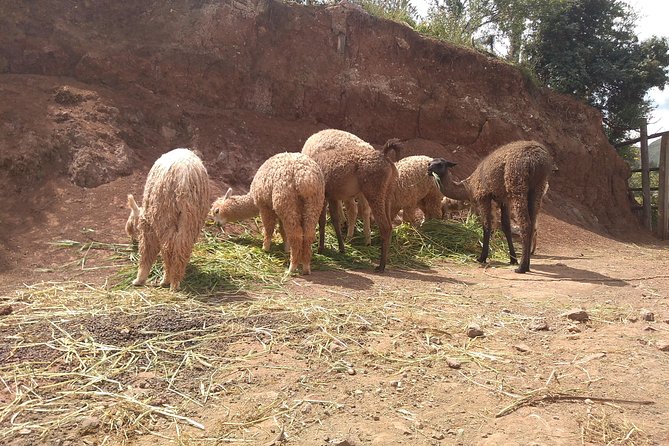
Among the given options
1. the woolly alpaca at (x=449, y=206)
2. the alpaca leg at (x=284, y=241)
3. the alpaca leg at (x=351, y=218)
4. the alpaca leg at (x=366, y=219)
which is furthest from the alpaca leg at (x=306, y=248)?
the woolly alpaca at (x=449, y=206)

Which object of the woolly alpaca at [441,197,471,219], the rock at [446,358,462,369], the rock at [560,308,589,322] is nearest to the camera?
the rock at [446,358,462,369]

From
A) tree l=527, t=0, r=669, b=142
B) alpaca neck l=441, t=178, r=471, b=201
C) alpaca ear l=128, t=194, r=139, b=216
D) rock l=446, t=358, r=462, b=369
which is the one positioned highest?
tree l=527, t=0, r=669, b=142

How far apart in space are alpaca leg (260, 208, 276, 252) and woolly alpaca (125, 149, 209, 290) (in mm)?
1674

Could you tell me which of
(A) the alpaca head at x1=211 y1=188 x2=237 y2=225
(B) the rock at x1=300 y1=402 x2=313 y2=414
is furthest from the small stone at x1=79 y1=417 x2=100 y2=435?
(A) the alpaca head at x1=211 y1=188 x2=237 y2=225

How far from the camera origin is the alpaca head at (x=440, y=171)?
9375mm

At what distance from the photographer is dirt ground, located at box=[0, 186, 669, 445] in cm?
252

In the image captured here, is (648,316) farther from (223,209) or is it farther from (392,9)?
(392,9)

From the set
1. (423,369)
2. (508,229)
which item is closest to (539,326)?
(423,369)

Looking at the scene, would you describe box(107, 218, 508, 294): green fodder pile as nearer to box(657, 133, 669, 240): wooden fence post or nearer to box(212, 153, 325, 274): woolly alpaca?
box(212, 153, 325, 274): woolly alpaca

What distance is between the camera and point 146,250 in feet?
17.8

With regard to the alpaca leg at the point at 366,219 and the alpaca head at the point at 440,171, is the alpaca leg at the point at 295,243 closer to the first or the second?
the alpaca leg at the point at 366,219

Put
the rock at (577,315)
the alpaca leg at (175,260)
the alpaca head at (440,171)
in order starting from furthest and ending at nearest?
the alpaca head at (440,171)
the alpaca leg at (175,260)
the rock at (577,315)

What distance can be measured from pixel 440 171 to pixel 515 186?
74.6 inches

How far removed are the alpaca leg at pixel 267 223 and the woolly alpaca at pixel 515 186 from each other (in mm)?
3694
